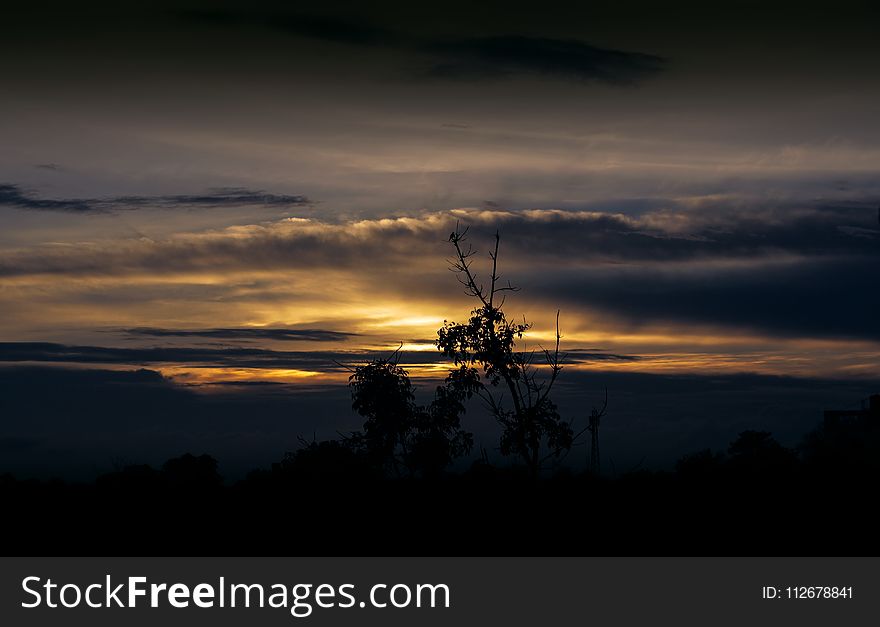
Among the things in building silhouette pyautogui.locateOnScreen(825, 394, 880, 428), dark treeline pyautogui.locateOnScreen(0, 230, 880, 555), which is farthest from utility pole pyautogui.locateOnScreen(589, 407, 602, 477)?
building silhouette pyautogui.locateOnScreen(825, 394, 880, 428)

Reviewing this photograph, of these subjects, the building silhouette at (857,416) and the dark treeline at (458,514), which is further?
the building silhouette at (857,416)

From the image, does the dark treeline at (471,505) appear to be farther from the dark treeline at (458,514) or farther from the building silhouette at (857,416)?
the building silhouette at (857,416)

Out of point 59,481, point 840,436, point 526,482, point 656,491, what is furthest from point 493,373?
point 840,436

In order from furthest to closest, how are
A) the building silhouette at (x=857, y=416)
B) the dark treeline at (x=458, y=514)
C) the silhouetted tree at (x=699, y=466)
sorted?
the building silhouette at (x=857, y=416), the silhouetted tree at (x=699, y=466), the dark treeline at (x=458, y=514)

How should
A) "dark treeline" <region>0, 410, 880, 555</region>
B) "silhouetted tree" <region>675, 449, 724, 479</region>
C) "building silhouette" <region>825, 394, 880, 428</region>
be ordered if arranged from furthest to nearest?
1. "building silhouette" <region>825, 394, 880, 428</region>
2. "silhouetted tree" <region>675, 449, 724, 479</region>
3. "dark treeline" <region>0, 410, 880, 555</region>

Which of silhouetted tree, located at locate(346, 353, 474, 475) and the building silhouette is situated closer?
silhouetted tree, located at locate(346, 353, 474, 475)

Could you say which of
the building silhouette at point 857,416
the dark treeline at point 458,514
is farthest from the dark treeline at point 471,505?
the building silhouette at point 857,416

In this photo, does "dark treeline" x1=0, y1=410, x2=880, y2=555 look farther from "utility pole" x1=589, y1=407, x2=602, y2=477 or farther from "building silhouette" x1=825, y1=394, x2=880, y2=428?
"building silhouette" x1=825, y1=394, x2=880, y2=428

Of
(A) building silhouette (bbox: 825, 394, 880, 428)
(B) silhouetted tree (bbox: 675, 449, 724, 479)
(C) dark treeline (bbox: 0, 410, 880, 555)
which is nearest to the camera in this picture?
(C) dark treeline (bbox: 0, 410, 880, 555)

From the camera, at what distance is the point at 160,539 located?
94.0ft

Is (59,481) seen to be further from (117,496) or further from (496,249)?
(496,249)

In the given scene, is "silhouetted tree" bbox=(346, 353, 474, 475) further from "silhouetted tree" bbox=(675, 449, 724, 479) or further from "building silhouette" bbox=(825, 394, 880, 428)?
"building silhouette" bbox=(825, 394, 880, 428)

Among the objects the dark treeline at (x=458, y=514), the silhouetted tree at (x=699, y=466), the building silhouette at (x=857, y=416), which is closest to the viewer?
the dark treeline at (x=458, y=514)
